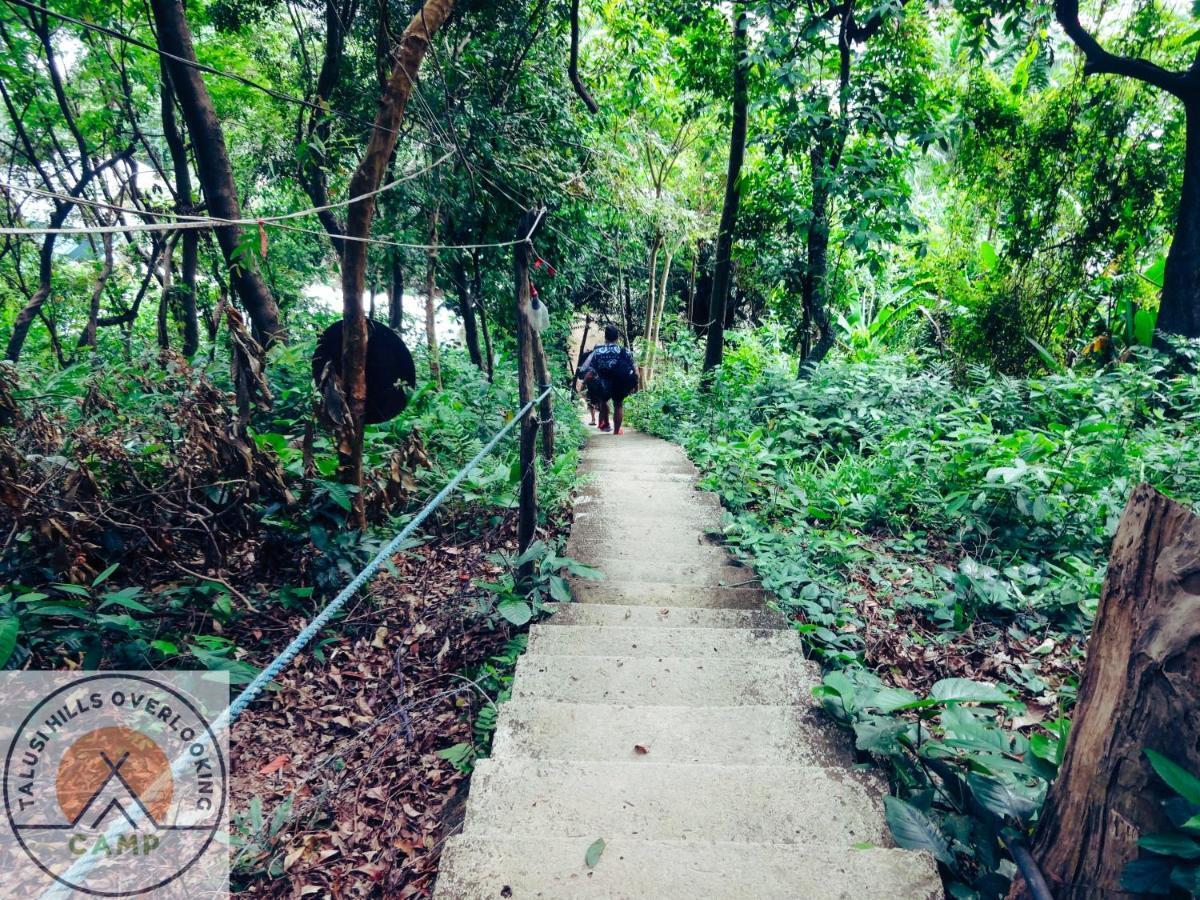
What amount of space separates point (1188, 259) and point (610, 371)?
6.25 meters

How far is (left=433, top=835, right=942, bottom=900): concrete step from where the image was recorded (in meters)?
1.49

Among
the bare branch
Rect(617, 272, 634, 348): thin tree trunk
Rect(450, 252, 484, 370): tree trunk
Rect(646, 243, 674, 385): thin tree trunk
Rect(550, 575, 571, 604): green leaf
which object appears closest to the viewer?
Rect(550, 575, 571, 604): green leaf

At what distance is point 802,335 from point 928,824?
669 cm

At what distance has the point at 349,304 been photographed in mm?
3246

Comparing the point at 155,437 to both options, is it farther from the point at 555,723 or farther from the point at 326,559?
the point at 555,723

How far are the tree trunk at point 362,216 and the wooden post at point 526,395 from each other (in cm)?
94

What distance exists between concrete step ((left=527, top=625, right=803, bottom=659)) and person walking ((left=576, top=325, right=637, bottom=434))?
546cm

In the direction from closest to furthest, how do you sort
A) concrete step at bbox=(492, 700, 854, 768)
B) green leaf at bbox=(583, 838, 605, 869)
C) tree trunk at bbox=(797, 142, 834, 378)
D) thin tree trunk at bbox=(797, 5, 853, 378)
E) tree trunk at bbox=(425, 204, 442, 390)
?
1. green leaf at bbox=(583, 838, 605, 869)
2. concrete step at bbox=(492, 700, 854, 768)
3. thin tree trunk at bbox=(797, 5, 853, 378)
4. tree trunk at bbox=(797, 142, 834, 378)
5. tree trunk at bbox=(425, 204, 442, 390)

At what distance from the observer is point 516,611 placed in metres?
2.89

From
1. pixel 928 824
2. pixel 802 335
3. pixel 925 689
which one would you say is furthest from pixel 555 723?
pixel 802 335

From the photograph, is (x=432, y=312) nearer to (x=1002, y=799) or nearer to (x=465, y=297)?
(x=465, y=297)

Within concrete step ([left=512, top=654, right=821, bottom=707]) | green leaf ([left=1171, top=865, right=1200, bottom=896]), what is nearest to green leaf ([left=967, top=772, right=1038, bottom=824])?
green leaf ([left=1171, top=865, right=1200, bottom=896])

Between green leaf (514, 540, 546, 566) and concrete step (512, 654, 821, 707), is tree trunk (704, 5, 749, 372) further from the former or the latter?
concrete step (512, 654, 821, 707)

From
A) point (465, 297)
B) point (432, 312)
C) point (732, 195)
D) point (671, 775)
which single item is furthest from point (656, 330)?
point (671, 775)
